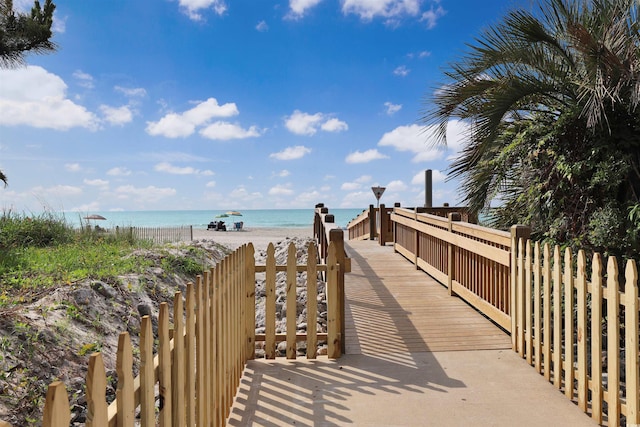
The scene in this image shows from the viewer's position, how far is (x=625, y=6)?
6.12m

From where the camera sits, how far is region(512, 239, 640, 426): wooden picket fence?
2.84 metres

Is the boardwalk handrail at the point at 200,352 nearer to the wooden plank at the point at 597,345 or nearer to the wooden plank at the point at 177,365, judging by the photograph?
the wooden plank at the point at 177,365

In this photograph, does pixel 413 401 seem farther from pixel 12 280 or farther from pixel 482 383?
pixel 12 280

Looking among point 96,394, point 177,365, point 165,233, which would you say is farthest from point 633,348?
point 165,233

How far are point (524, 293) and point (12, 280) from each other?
6.50 meters

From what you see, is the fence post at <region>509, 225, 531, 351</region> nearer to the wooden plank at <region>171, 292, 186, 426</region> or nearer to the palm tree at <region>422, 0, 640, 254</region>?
the palm tree at <region>422, 0, 640, 254</region>

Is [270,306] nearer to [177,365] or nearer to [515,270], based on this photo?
[177,365]

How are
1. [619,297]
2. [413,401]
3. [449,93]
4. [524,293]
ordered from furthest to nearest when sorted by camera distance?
[449,93] < [524,293] < [413,401] < [619,297]

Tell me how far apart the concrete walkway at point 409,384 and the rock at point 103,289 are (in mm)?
2746

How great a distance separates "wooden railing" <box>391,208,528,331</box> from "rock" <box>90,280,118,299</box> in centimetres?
499

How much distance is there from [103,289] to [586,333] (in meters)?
5.59

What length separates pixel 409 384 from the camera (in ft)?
12.1

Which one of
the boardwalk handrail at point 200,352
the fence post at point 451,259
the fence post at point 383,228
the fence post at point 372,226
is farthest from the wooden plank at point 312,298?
the fence post at point 372,226

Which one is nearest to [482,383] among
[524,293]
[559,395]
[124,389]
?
[559,395]
